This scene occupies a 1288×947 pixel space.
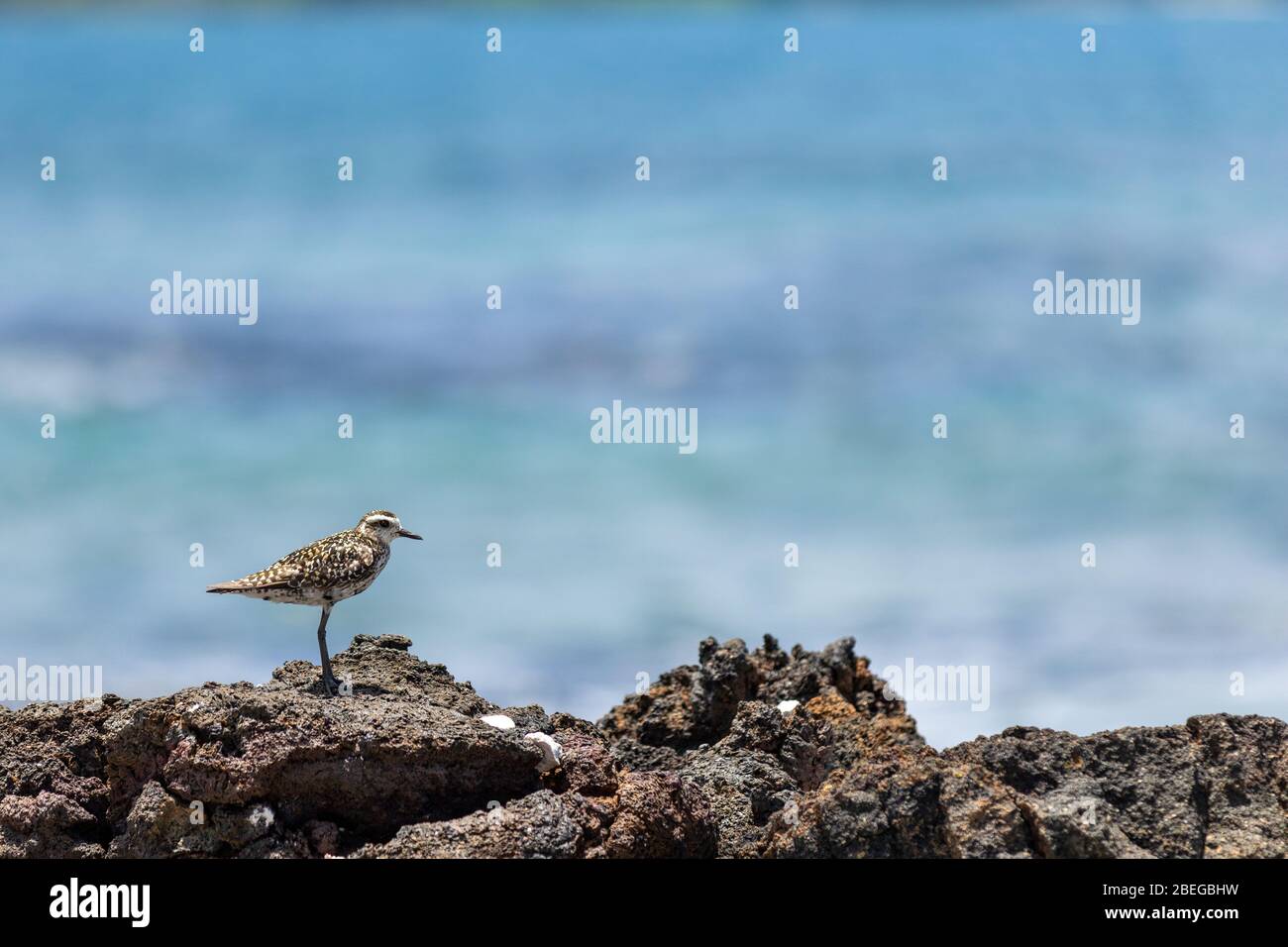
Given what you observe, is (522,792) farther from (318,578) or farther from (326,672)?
(318,578)

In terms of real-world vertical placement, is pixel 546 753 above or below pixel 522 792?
above

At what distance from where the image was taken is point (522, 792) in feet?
47.4

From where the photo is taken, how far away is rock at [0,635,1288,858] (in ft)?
45.3

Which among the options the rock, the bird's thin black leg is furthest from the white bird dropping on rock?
the bird's thin black leg

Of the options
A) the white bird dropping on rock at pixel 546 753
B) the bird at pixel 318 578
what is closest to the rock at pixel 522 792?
the white bird dropping on rock at pixel 546 753

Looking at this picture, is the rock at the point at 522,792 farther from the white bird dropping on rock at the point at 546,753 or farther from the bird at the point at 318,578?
the bird at the point at 318,578

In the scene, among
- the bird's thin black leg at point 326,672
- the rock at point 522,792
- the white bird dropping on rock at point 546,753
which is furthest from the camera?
the bird's thin black leg at point 326,672

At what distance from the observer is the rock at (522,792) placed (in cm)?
1381

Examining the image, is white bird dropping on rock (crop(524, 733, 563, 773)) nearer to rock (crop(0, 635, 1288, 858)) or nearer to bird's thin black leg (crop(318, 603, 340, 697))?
rock (crop(0, 635, 1288, 858))

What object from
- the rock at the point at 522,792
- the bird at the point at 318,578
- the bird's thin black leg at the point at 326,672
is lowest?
the rock at the point at 522,792

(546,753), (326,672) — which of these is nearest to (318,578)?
(326,672)
